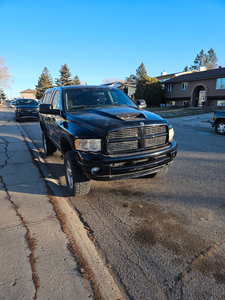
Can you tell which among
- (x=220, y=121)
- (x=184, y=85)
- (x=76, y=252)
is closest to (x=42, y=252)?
(x=76, y=252)

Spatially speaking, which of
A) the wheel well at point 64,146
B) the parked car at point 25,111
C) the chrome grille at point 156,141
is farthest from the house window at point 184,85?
the wheel well at point 64,146

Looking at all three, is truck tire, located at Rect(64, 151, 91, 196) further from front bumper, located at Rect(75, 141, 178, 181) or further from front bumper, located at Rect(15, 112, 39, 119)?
front bumper, located at Rect(15, 112, 39, 119)

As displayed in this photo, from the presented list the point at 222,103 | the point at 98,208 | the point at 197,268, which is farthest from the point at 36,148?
the point at 222,103

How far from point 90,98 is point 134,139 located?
5.90 ft

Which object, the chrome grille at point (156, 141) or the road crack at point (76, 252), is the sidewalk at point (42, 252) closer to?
the road crack at point (76, 252)

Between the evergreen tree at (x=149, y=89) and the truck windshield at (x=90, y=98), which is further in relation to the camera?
the evergreen tree at (x=149, y=89)

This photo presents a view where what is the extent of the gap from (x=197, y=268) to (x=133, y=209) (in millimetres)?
1261

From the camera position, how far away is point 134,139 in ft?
10.1

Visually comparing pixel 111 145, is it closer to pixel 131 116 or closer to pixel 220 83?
pixel 131 116

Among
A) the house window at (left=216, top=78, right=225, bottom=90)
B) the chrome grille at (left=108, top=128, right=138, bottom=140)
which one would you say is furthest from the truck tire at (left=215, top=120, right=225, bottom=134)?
the house window at (left=216, top=78, right=225, bottom=90)

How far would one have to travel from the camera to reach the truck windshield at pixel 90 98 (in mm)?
4195

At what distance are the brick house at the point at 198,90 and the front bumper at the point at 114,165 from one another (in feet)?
89.2

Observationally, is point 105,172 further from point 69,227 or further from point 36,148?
point 36,148

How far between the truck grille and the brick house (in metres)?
26.8
